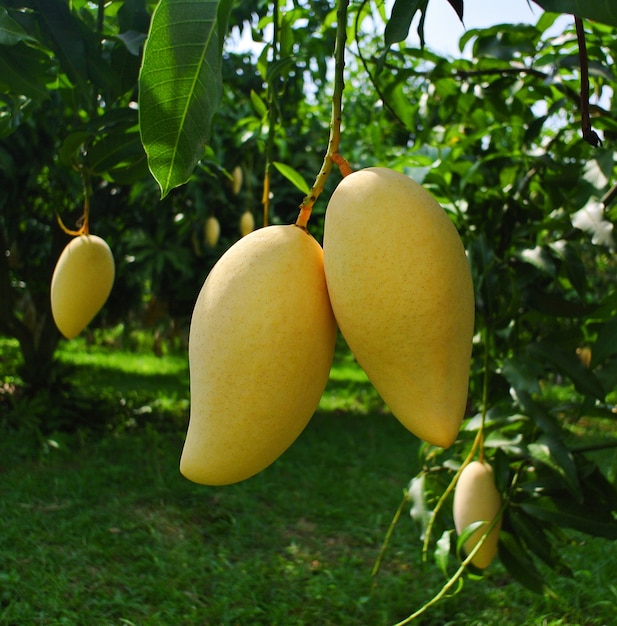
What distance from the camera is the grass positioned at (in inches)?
70.9

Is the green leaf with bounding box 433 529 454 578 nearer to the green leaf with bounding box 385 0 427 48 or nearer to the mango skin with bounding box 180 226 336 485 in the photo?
the mango skin with bounding box 180 226 336 485

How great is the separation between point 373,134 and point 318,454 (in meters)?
2.21

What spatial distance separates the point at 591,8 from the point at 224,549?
212cm

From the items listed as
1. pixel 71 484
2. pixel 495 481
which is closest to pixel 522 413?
pixel 495 481

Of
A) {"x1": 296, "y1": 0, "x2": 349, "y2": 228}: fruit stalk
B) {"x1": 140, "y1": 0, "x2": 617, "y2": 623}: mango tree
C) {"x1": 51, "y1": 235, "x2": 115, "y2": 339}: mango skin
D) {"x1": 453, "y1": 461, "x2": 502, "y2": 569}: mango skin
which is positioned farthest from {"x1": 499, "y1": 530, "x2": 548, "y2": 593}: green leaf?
{"x1": 296, "y1": 0, "x2": 349, "y2": 228}: fruit stalk

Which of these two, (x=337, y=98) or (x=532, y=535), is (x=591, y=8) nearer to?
(x=337, y=98)

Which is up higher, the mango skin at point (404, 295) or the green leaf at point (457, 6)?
the green leaf at point (457, 6)

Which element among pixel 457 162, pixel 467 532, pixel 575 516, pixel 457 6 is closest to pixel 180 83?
pixel 457 6

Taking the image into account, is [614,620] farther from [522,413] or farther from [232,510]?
[232,510]

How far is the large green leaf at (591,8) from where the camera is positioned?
386 mm

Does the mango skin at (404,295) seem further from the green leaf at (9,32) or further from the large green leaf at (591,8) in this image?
the green leaf at (9,32)

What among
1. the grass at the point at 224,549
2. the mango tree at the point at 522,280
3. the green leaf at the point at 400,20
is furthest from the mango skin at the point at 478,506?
the grass at the point at 224,549

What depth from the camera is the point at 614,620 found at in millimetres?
1662

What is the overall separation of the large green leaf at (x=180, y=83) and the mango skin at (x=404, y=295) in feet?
0.34
